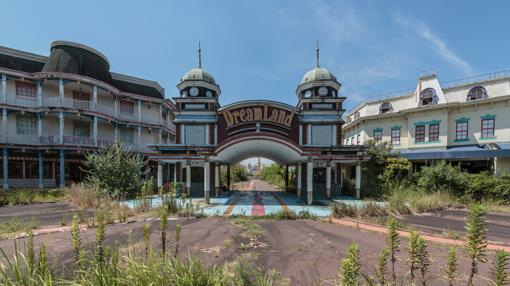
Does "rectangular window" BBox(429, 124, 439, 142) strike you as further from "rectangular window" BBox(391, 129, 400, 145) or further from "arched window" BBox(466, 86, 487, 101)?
"arched window" BBox(466, 86, 487, 101)

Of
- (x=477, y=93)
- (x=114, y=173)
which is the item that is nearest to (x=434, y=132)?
(x=477, y=93)

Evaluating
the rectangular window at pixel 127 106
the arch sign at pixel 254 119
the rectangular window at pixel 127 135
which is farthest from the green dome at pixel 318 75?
the rectangular window at pixel 127 135

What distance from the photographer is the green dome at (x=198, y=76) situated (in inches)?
854

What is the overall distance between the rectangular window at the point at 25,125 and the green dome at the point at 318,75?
26301mm

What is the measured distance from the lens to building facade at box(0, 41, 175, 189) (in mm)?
19578

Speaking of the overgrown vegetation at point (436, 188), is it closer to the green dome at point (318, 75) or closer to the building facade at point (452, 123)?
the building facade at point (452, 123)

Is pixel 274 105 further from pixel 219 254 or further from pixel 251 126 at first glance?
pixel 219 254

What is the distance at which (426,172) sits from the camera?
15242mm

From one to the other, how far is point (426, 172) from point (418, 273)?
1339 cm

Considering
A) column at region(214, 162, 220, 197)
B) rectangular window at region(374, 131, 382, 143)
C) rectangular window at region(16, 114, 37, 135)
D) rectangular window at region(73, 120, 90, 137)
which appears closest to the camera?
column at region(214, 162, 220, 197)

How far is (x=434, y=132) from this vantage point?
2241 cm

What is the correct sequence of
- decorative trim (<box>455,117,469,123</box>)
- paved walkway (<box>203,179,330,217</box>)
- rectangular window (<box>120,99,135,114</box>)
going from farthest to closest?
rectangular window (<box>120,99,135,114</box>) → decorative trim (<box>455,117,469,123</box>) → paved walkway (<box>203,179,330,217</box>)

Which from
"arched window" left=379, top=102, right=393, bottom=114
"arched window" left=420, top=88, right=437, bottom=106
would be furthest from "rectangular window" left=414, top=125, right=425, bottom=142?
"arched window" left=379, top=102, right=393, bottom=114

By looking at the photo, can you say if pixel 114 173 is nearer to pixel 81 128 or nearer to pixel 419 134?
pixel 81 128
